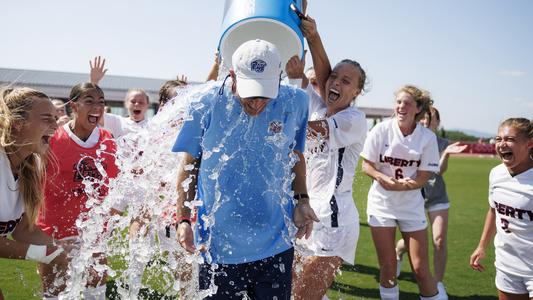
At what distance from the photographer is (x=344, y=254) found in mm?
3758

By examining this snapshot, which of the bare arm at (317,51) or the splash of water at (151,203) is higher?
the bare arm at (317,51)

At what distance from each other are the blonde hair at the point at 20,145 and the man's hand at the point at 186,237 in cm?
120

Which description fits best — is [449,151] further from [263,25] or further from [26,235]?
[26,235]

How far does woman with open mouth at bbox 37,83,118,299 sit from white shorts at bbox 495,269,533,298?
3.61m

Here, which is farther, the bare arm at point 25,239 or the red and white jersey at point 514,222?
the red and white jersey at point 514,222

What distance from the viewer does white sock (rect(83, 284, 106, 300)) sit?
4.28 m

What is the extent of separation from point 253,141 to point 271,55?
51 centimetres

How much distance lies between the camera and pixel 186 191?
9.04 ft

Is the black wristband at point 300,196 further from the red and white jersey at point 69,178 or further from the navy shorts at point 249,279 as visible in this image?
the red and white jersey at point 69,178

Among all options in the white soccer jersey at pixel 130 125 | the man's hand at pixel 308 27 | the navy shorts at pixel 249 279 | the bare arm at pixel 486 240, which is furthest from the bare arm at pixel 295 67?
the white soccer jersey at pixel 130 125

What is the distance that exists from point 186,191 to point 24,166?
1.24 metres

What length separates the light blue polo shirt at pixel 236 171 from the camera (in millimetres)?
2668

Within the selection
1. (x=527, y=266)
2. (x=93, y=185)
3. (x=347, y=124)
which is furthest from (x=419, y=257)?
(x=93, y=185)

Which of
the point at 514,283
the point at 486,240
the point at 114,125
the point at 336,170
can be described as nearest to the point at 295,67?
the point at 336,170
